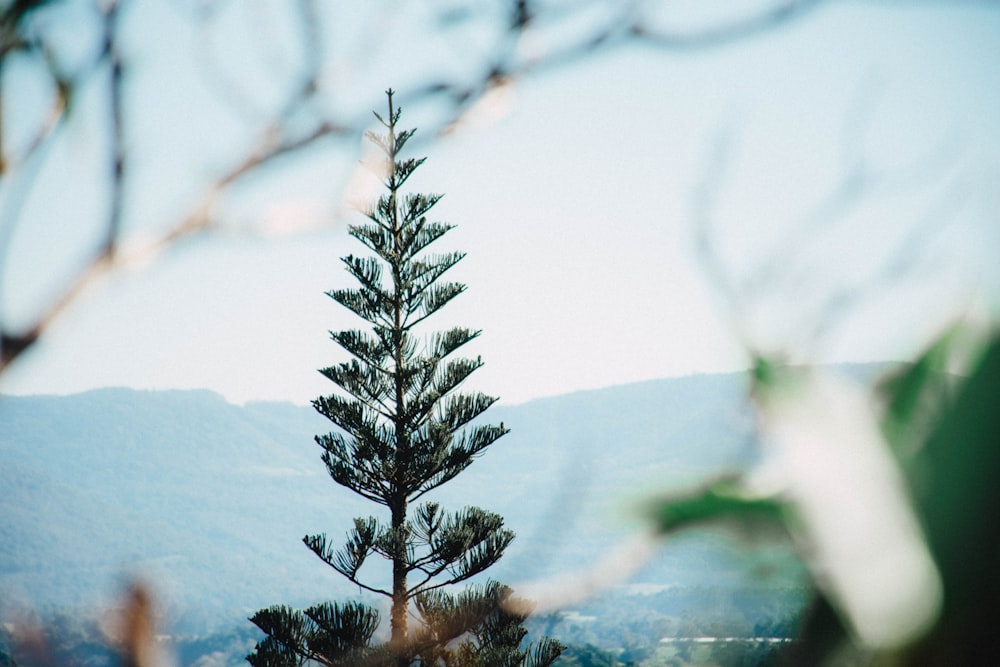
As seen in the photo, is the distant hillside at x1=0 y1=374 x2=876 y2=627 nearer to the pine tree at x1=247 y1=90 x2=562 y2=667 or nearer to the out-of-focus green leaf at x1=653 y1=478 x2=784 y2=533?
the out-of-focus green leaf at x1=653 y1=478 x2=784 y2=533

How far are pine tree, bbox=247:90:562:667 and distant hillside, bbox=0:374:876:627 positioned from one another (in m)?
5.17

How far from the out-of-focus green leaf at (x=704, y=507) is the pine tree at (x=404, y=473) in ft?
25.6

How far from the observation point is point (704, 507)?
1.67ft

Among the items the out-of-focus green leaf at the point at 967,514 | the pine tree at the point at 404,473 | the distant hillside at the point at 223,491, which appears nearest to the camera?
the out-of-focus green leaf at the point at 967,514

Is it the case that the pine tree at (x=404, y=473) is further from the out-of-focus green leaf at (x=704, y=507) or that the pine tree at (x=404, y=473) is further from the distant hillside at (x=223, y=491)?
the out-of-focus green leaf at (x=704, y=507)

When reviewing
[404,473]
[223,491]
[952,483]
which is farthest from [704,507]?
[223,491]

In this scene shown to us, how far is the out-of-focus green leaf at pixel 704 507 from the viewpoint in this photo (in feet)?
1.65

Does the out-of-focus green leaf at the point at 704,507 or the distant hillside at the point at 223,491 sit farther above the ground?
the distant hillside at the point at 223,491

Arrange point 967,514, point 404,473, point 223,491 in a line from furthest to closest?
point 223,491 → point 404,473 → point 967,514

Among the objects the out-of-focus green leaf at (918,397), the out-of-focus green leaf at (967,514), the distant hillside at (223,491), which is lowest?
the out-of-focus green leaf at (967,514)

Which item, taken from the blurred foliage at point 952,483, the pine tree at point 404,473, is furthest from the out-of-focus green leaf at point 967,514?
the pine tree at point 404,473

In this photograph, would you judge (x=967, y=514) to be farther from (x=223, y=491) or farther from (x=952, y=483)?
(x=223, y=491)

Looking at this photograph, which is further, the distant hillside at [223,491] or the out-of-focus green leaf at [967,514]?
the distant hillside at [223,491]

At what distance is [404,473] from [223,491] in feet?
531
